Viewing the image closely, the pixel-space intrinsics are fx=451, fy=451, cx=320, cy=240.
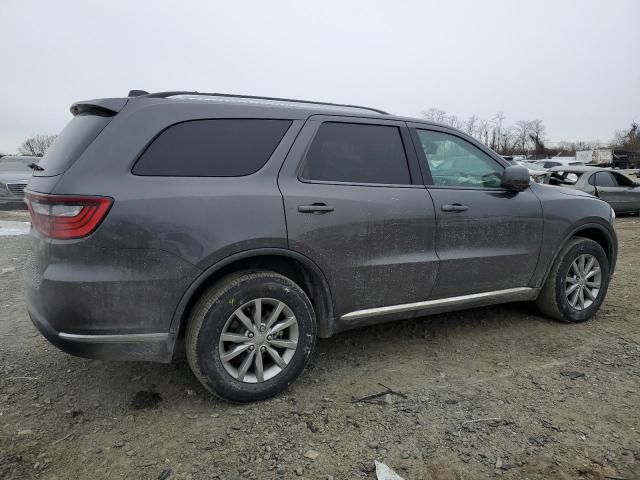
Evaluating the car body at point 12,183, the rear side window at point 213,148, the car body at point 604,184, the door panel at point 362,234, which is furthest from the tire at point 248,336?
Result: the car body at point 12,183

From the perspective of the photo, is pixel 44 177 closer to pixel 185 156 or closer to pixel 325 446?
pixel 185 156

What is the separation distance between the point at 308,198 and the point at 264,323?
0.80 metres

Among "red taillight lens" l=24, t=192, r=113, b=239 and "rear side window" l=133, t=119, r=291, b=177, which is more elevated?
"rear side window" l=133, t=119, r=291, b=177

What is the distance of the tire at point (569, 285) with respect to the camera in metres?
3.95

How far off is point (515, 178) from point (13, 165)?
595 inches

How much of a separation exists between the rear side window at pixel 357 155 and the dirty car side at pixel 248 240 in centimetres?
6

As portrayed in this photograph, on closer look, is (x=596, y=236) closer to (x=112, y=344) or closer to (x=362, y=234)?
(x=362, y=234)

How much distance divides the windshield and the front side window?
14.2 m

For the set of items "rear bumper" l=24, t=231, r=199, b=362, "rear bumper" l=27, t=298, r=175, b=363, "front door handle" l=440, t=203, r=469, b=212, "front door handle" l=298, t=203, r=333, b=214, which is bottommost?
"rear bumper" l=27, t=298, r=175, b=363

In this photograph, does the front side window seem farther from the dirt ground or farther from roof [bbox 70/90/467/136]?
the dirt ground

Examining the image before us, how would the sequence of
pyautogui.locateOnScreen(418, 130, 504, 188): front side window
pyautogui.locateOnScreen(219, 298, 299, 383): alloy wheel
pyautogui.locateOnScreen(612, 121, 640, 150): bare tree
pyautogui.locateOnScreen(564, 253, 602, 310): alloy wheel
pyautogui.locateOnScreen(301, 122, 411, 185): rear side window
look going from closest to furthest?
1. pyautogui.locateOnScreen(219, 298, 299, 383): alloy wheel
2. pyautogui.locateOnScreen(301, 122, 411, 185): rear side window
3. pyautogui.locateOnScreen(418, 130, 504, 188): front side window
4. pyautogui.locateOnScreen(564, 253, 602, 310): alloy wheel
5. pyautogui.locateOnScreen(612, 121, 640, 150): bare tree

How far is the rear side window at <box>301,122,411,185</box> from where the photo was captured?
292 cm

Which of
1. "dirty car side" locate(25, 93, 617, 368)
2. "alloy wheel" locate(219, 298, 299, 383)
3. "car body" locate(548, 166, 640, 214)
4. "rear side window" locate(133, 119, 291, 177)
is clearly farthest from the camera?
"car body" locate(548, 166, 640, 214)

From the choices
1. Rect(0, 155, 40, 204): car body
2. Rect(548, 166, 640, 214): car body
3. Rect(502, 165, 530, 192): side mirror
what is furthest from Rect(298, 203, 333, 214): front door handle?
Rect(0, 155, 40, 204): car body
